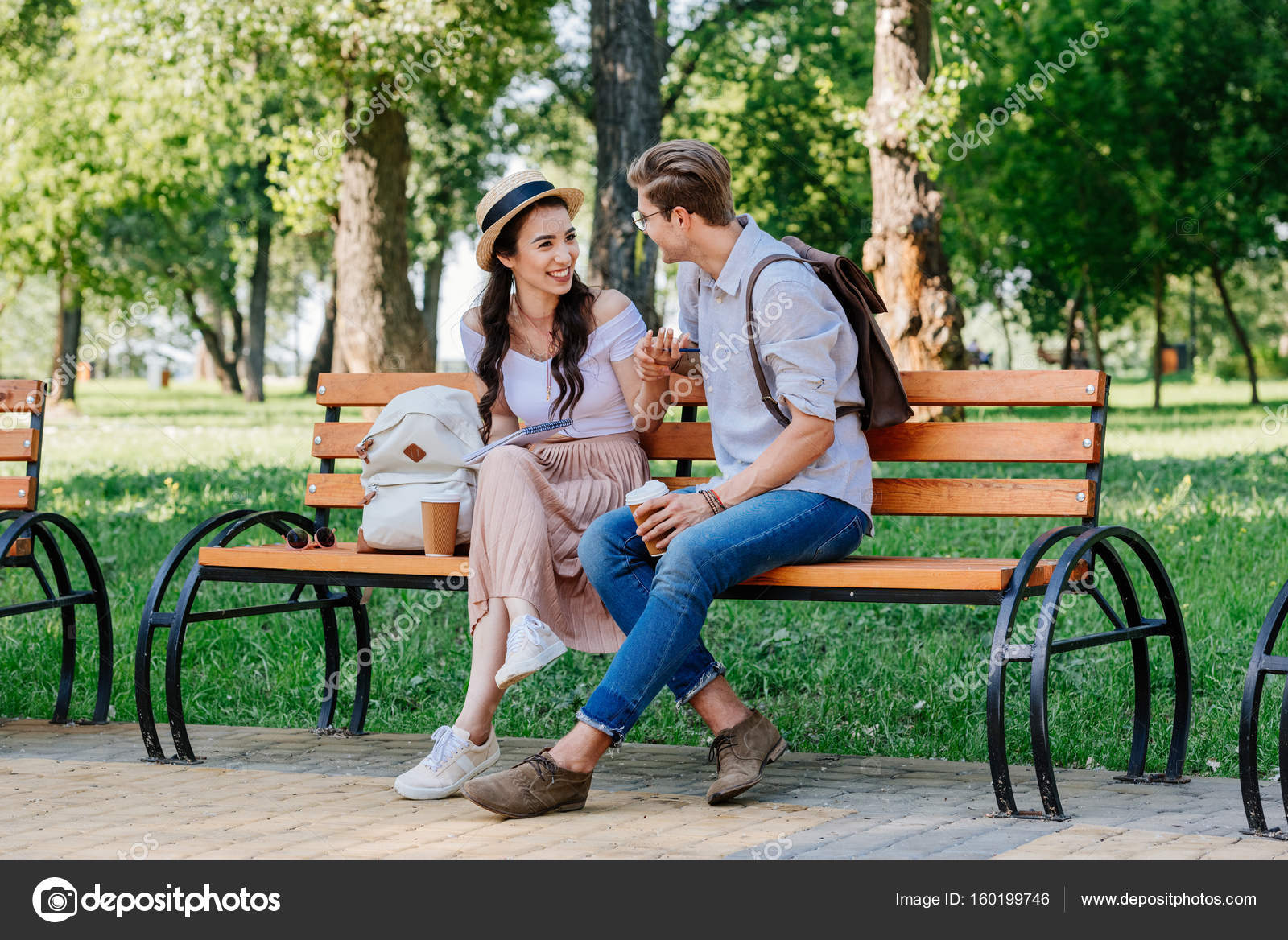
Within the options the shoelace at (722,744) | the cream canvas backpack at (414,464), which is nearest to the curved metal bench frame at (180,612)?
the cream canvas backpack at (414,464)

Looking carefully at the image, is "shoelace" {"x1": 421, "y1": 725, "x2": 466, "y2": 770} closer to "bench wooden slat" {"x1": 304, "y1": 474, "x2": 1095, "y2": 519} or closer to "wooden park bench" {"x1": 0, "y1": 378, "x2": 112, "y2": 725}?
"bench wooden slat" {"x1": 304, "y1": 474, "x2": 1095, "y2": 519}

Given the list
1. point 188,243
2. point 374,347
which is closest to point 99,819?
point 374,347

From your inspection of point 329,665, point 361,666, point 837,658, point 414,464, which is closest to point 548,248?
point 414,464

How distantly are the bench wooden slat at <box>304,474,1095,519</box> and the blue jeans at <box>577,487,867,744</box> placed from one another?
378 millimetres

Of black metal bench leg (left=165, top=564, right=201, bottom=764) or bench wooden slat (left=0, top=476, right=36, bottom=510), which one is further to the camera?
bench wooden slat (left=0, top=476, right=36, bottom=510)

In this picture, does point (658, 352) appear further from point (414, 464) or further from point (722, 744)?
point (722, 744)

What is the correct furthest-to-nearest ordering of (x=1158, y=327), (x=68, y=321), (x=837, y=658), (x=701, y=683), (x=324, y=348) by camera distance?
(x=324, y=348)
(x=68, y=321)
(x=1158, y=327)
(x=837, y=658)
(x=701, y=683)

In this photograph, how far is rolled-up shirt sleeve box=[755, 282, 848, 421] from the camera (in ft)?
12.1

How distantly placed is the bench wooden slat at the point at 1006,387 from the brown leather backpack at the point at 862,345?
237mm

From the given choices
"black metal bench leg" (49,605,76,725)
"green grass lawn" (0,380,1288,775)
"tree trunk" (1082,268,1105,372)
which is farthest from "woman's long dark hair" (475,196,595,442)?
"tree trunk" (1082,268,1105,372)

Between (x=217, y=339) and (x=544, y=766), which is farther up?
(x=217, y=339)

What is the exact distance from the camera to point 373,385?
16.4 ft

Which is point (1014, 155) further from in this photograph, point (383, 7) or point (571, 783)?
point (571, 783)
